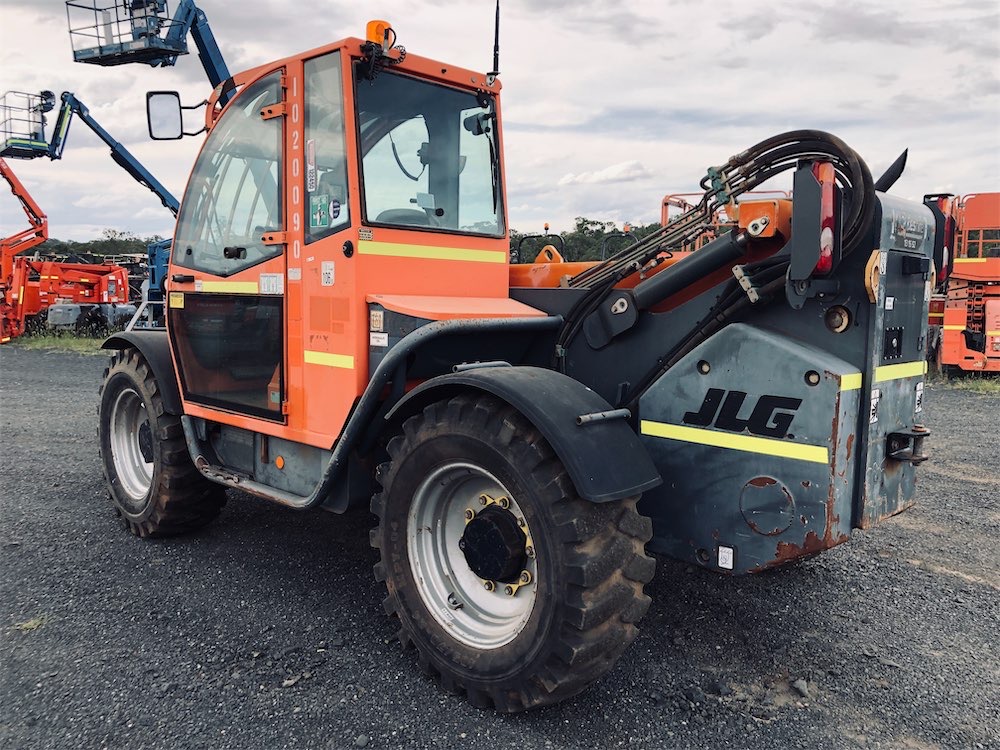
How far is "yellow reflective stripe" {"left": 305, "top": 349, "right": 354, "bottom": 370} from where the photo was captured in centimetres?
356

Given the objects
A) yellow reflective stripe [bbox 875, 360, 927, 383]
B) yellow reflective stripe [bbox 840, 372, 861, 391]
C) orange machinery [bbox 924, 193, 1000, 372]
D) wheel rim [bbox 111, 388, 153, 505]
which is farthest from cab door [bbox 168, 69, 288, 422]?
orange machinery [bbox 924, 193, 1000, 372]

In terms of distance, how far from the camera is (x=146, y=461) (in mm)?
5133

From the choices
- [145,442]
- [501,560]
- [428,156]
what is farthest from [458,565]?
[145,442]

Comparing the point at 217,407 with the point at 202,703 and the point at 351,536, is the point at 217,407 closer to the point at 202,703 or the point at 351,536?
the point at 351,536

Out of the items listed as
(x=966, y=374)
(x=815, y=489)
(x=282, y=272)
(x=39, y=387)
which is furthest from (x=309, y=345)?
(x=966, y=374)

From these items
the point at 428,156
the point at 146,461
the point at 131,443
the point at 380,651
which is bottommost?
the point at 380,651

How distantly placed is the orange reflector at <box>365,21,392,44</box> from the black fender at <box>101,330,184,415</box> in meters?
2.40

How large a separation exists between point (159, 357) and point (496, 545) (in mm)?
2868

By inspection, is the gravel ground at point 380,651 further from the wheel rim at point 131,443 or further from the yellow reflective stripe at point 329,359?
the yellow reflective stripe at point 329,359

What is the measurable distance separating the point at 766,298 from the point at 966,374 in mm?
11566

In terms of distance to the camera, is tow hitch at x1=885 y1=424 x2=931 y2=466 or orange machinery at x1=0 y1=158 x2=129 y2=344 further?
orange machinery at x1=0 y1=158 x2=129 y2=344

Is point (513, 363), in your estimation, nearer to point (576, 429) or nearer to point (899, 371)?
point (576, 429)

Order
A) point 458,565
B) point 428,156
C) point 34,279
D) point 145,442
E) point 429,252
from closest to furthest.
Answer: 1. point 458,565
2. point 429,252
3. point 428,156
4. point 145,442
5. point 34,279

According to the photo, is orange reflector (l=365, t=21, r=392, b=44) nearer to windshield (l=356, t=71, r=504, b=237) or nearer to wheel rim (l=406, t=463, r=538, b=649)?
windshield (l=356, t=71, r=504, b=237)
